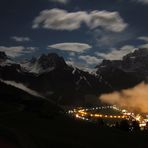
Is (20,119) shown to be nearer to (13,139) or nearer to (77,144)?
(77,144)

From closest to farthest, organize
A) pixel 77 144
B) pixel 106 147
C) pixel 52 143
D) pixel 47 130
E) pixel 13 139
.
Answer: pixel 13 139 < pixel 52 143 < pixel 77 144 < pixel 106 147 < pixel 47 130

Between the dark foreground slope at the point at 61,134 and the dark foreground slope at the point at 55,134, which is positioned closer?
the dark foreground slope at the point at 55,134

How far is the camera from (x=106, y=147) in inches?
4508

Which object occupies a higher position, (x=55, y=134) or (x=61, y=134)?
(x=61, y=134)

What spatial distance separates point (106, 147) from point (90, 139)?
8.36m

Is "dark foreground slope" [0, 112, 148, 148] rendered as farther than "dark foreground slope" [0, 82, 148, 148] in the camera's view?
Yes

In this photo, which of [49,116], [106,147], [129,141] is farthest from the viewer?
[49,116]

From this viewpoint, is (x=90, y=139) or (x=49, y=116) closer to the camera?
(x=90, y=139)

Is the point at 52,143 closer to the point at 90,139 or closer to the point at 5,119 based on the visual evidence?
the point at 90,139

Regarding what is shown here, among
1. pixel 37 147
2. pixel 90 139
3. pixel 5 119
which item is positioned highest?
pixel 5 119

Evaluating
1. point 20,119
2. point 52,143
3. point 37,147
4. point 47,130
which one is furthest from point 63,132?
point 37,147

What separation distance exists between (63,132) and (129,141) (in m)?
23.7

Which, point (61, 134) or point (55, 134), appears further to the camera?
point (61, 134)

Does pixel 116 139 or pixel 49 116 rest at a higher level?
pixel 49 116
